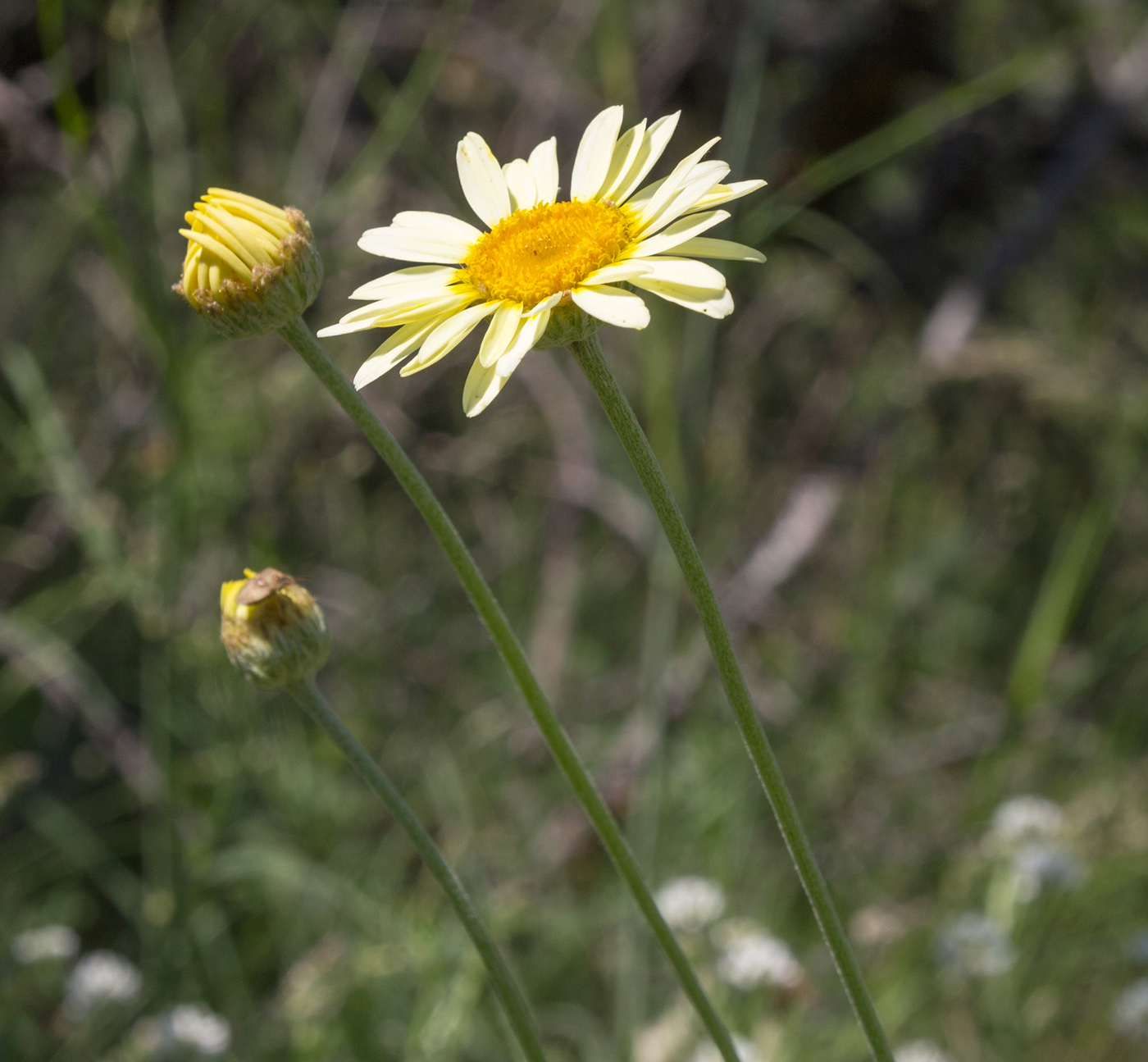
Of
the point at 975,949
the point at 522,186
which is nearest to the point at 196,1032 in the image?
the point at 975,949

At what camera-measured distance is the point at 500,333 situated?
3.08 ft

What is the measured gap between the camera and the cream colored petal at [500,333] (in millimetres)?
915

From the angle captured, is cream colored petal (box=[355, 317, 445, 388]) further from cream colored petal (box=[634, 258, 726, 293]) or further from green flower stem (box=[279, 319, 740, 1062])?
cream colored petal (box=[634, 258, 726, 293])

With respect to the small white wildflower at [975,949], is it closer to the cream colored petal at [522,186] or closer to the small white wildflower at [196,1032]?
the small white wildflower at [196,1032]

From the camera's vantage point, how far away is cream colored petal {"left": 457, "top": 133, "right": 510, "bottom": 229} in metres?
1.15

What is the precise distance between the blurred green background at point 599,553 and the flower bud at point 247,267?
1.03m

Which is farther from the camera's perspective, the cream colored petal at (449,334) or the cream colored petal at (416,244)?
the cream colored petal at (416,244)

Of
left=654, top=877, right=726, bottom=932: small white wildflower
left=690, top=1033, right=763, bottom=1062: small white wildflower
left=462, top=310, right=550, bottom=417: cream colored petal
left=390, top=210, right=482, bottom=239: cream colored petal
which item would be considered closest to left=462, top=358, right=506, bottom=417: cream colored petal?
left=462, top=310, right=550, bottom=417: cream colored petal

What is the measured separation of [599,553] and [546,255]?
269 centimetres

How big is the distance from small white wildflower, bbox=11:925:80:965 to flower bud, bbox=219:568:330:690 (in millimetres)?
1176

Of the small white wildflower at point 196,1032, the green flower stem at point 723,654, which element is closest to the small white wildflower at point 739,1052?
the small white wildflower at point 196,1032

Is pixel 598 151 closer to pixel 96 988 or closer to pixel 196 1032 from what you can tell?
pixel 196 1032

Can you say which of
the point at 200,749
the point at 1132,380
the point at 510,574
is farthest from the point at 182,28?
the point at 1132,380

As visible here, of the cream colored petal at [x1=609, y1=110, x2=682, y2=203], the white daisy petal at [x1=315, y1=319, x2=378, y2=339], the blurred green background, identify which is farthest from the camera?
the blurred green background
